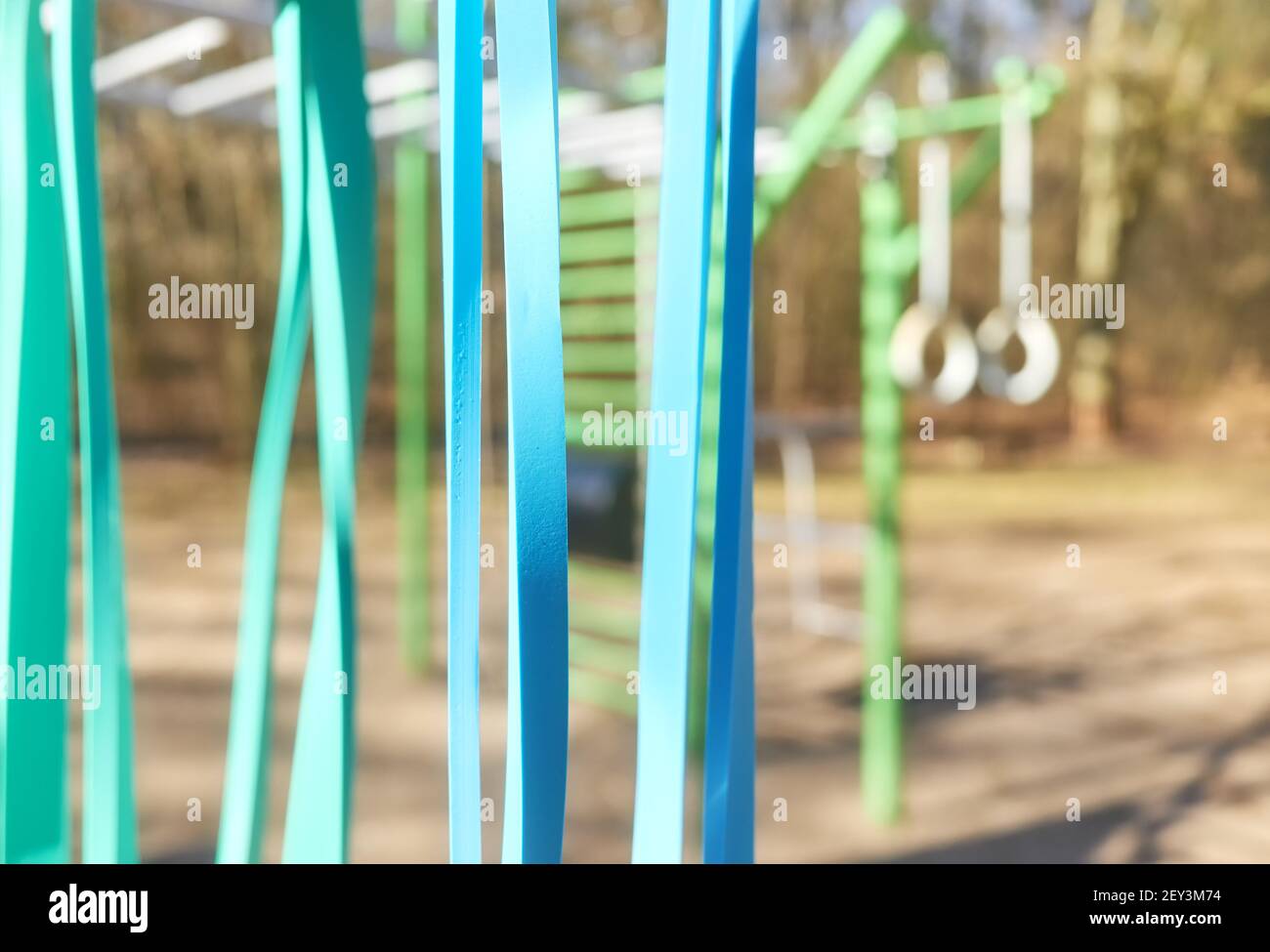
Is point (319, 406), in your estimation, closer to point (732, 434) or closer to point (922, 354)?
point (732, 434)

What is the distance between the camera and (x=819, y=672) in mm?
5145

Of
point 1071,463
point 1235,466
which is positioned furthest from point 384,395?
point 1235,466

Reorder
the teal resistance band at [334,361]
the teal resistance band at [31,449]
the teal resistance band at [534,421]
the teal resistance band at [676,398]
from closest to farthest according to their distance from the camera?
1. the teal resistance band at [534,421]
2. the teal resistance band at [676,398]
3. the teal resistance band at [334,361]
4. the teal resistance band at [31,449]

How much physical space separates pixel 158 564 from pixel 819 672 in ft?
15.8

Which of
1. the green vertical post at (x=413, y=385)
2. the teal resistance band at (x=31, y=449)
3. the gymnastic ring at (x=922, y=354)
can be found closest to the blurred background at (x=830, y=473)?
the green vertical post at (x=413, y=385)

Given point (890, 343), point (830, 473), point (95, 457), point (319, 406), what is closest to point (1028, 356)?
point (890, 343)

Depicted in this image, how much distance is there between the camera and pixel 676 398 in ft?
4.68

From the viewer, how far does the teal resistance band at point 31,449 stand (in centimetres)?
170

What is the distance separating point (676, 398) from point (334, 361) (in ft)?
1.64

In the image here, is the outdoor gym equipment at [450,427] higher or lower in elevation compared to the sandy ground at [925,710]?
higher

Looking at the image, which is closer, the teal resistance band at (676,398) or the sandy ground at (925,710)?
the teal resistance band at (676,398)

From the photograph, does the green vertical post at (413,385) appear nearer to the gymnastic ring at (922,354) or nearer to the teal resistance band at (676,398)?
the gymnastic ring at (922,354)

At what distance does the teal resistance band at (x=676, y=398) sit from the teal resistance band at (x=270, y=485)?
1.82 ft
